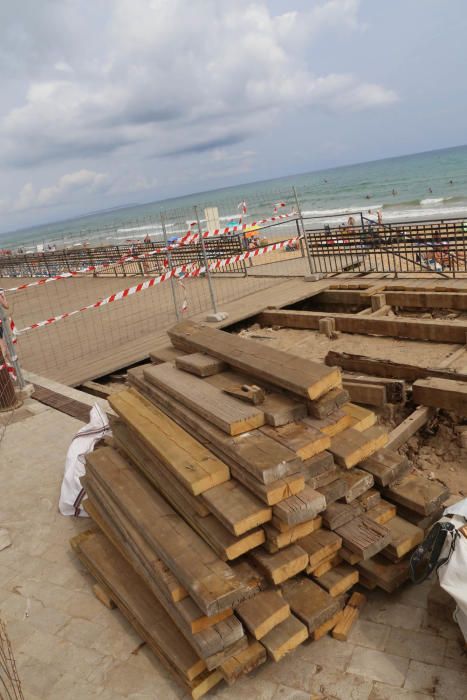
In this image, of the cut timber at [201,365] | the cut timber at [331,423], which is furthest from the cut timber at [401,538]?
the cut timber at [201,365]

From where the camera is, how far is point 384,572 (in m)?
3.14

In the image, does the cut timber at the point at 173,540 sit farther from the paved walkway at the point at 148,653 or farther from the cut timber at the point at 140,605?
the paved walkway at the point at 148,653

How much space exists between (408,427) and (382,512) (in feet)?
6.24

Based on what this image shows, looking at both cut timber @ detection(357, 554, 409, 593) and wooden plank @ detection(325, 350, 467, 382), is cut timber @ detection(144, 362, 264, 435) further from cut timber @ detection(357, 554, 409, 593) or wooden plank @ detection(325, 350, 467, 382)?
wooden plank @ detection(325, 350, 467, 382)

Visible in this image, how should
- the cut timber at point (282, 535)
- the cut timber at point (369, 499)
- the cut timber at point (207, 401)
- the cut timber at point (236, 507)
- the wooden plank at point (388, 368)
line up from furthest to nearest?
1. the wooden plank at point (388, 368)
2. the cut timber at point (369, 499)
3. the cut timber at point (207, 401)
4. the cut timber at point (282, 535)
5. the cut timber at point (236, 507)

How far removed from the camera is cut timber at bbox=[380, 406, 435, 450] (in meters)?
4.84

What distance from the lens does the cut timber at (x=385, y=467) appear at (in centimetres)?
338

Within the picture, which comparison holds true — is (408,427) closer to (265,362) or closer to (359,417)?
(359,417)

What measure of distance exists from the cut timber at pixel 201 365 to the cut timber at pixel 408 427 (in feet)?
5.90

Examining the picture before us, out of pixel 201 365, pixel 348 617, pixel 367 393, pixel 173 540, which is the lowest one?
pixel 348 617

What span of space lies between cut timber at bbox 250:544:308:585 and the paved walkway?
543 millimetres

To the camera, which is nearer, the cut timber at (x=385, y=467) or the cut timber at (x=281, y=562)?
the cut timber at (x=281, y=562)

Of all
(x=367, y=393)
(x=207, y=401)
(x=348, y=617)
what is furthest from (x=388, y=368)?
(x=348, y=617)

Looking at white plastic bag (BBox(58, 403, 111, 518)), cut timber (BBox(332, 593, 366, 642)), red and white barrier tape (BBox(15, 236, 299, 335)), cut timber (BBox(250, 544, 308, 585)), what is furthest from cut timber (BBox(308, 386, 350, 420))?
red and white barrier tape (BBox(15, 236, 299, 335))
